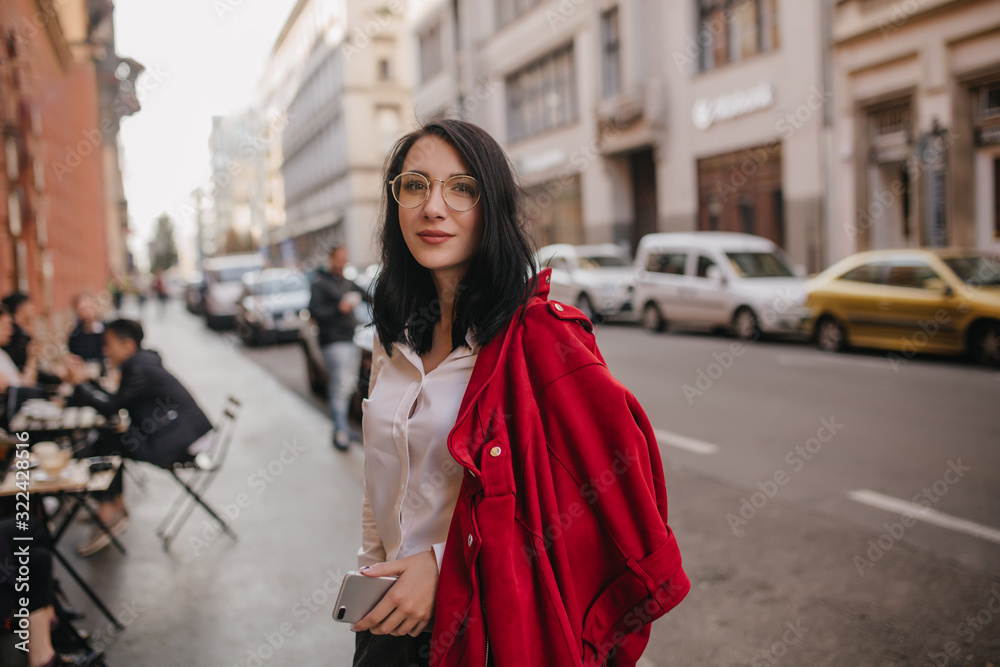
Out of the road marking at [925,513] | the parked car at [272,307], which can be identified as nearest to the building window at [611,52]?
the parked car at [272,307]

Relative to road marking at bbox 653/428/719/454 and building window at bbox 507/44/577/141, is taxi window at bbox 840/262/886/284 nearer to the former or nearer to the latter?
road marking at bbox 653/428/719/454

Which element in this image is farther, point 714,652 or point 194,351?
point 194,351

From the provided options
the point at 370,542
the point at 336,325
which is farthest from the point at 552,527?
the point at 336,325

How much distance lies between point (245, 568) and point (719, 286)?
11762 millimetres

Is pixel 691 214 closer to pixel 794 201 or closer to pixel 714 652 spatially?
pixel 794 201

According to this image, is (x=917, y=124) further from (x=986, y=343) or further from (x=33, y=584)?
(x=33, y=584)

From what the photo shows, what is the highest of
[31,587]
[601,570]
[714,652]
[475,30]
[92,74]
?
[475,30]

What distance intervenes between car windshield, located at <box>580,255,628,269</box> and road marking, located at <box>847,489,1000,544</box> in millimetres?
14919

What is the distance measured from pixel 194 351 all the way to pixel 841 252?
1492 centimetres

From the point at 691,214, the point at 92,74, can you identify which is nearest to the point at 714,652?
the point at 691,214

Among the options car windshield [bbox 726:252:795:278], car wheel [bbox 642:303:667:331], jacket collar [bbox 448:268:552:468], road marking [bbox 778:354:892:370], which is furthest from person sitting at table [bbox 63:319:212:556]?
car wheel [bbox 642:303:667:331]

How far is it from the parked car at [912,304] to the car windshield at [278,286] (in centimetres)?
1154

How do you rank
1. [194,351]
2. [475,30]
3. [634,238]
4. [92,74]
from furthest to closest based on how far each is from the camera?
[475,30]
[634,238]
[92,74]
[194,351]

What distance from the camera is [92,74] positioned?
24.7 m
